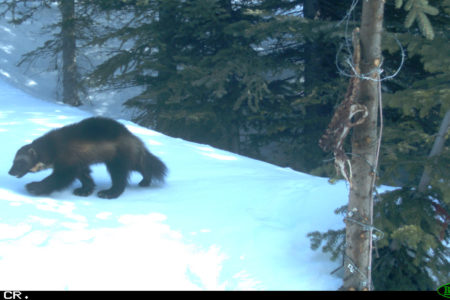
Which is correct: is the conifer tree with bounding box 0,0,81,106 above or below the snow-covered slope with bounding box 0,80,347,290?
above

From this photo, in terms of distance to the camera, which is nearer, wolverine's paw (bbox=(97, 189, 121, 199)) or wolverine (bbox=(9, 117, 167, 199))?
wolverine (bbox=(9, 117, 167, 199))

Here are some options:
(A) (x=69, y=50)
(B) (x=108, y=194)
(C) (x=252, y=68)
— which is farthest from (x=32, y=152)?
(A) (x=69, y=50)

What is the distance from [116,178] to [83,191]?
0.40m

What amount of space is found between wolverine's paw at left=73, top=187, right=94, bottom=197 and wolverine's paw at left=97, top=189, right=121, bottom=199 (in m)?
0.14

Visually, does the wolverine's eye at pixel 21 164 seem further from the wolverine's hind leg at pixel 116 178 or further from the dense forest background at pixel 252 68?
the dense forest background at pixel 252 68

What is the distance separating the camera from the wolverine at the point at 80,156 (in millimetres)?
4953

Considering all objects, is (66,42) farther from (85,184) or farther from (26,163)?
(85,184)

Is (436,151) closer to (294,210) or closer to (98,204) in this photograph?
(294,210)

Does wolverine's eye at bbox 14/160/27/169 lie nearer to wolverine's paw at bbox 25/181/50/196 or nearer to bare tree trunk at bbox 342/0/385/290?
wolverine's paw at bbox 25/181/50/196

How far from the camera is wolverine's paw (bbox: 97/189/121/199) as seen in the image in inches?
200

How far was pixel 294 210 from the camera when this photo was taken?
470cm

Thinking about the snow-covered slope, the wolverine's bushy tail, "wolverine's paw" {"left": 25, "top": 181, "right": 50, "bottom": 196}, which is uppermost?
the wolverine's bushy tail

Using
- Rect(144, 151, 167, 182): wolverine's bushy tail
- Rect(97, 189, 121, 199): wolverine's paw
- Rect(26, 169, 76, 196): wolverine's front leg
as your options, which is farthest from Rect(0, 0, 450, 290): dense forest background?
Rect(26, 169, 76, 196): wolverine's front leg

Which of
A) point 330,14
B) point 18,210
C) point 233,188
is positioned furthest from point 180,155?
point 330,14
